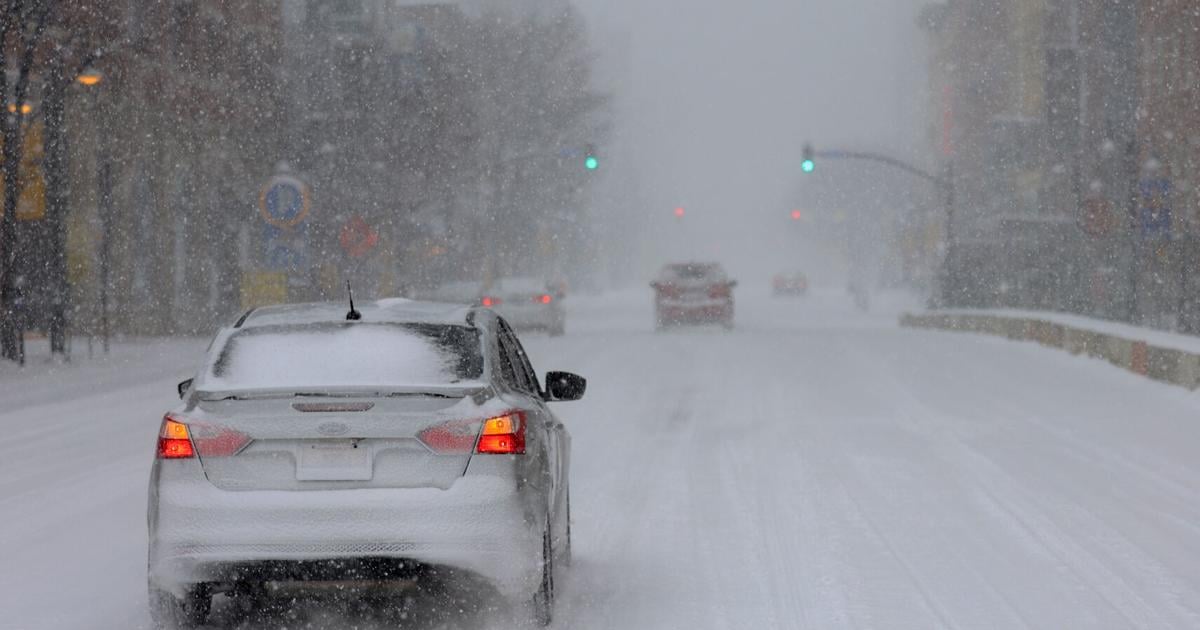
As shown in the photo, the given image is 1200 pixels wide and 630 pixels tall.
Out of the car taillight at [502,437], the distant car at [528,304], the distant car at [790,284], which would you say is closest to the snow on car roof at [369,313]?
the car taillight at [502,437]

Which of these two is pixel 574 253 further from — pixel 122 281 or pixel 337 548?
pixel 337 548

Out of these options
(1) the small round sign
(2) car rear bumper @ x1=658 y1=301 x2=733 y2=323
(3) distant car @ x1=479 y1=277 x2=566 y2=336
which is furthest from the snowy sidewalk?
(2) car rear bumper @ x1=658 y1=301 x2=733 y2=323

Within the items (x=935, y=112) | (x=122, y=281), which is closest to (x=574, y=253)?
(x=935, y=112)

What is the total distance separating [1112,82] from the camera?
59.1 meters

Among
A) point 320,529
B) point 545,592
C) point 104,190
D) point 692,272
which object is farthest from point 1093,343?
point 320,529

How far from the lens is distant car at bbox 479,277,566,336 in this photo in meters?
38.5

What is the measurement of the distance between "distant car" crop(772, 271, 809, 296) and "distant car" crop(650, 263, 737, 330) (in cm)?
6026

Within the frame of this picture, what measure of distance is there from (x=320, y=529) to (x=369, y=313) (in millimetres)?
1316

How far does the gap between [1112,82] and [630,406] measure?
146 ft

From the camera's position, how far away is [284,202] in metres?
26.2

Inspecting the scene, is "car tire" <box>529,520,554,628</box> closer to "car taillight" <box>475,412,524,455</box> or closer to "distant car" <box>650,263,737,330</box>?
"car taillight" <box>475,412,524,455</box>

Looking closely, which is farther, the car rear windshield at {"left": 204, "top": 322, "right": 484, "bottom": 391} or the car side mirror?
the car side mirror

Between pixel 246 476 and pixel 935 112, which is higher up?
pixel 935 112

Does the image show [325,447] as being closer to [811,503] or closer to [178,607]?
[178,607]
